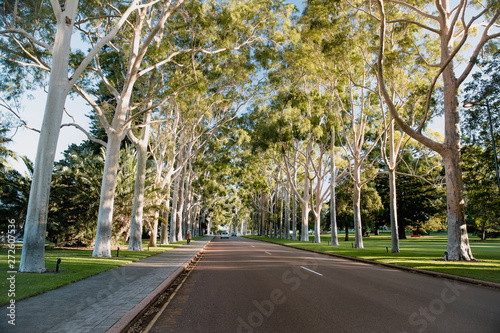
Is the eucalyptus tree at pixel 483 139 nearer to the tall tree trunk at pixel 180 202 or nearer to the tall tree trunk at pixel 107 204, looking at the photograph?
the tall tree trunk at pixel 107 204

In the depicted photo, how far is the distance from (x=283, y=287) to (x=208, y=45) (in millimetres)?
16678

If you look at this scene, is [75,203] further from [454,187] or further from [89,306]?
[454,187]

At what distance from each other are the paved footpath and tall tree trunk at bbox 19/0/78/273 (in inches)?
85.4

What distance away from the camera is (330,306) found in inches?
255

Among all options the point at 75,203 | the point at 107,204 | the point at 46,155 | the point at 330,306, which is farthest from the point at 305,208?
the point at 330,306

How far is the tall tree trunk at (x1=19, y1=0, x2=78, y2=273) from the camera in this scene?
32.4ft

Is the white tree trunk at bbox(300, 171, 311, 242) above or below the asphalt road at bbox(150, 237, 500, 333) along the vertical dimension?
above

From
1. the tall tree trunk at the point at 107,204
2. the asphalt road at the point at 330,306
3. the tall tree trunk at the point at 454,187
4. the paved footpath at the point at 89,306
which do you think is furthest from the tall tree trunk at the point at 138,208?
the tall tree trunk at the point at 454,187

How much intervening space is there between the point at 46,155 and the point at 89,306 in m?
6.20

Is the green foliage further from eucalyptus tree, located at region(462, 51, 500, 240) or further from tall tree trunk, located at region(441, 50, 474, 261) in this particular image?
eucalyptus tree, located at region(462, 51, 500, 240)

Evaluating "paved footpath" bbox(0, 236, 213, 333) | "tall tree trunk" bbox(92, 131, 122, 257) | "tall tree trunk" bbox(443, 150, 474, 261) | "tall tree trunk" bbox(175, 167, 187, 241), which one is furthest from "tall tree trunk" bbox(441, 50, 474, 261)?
"tall tree trunk" bbox(175, 167, 187, 241)

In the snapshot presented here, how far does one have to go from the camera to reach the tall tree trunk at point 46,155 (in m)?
9.88

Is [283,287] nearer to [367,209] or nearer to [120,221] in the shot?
[120,221]

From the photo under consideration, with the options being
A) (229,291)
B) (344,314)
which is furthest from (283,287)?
(344,314)
